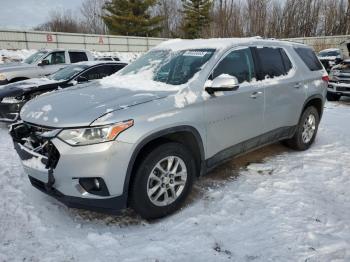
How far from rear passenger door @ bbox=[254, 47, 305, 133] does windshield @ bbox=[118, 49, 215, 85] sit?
94 centimetres

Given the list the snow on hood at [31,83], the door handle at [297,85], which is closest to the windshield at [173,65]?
the door handle at [297,85]

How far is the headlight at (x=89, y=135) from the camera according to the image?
2.85m

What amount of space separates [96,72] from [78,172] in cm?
568

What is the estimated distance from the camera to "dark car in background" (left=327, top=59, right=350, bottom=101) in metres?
10.3

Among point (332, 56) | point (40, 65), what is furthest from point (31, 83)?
point (332, 56)

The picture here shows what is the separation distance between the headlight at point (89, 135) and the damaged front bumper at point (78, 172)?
4 centimetres

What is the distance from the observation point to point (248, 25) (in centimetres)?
4253

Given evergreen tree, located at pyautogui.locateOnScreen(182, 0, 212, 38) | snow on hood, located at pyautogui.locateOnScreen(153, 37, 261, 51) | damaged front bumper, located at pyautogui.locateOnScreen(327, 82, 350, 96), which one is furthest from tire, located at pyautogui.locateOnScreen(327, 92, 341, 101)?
evergreen tree, located at pyautogui.locateOnScreen(182, 0, 212, 38)

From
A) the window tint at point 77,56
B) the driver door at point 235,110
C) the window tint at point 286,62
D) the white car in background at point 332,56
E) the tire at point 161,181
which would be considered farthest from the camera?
the white car in background at point 332,56

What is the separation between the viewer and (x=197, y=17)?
4491cm

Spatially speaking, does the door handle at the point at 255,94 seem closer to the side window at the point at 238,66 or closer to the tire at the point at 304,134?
the side window at the point at 238,66

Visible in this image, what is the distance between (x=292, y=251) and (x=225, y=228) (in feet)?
2.13

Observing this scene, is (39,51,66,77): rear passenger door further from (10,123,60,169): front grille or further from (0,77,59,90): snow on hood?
(10,123,60,169): front grille

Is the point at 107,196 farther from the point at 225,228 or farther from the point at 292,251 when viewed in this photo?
the point at 292,251
